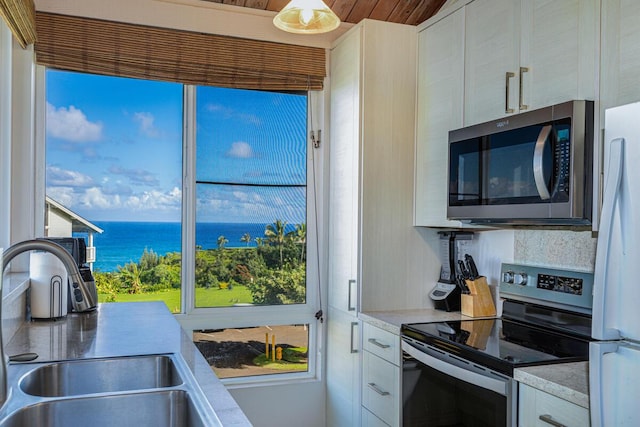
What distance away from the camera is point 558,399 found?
1580 millimetres

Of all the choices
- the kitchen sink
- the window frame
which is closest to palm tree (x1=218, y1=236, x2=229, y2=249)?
the window frame

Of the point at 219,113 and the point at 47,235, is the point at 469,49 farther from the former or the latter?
the point at 47,235

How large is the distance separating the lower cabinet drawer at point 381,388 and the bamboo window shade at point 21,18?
6.98 ft

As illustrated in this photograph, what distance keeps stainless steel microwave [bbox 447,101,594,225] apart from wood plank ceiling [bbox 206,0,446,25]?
997mm

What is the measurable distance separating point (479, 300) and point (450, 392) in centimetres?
64

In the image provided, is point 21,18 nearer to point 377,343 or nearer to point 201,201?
point 201,201

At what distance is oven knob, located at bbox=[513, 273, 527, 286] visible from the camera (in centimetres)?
250

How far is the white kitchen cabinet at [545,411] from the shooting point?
151 centimetres

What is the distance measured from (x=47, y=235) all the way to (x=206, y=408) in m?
1.98

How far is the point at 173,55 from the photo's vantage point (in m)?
2.93

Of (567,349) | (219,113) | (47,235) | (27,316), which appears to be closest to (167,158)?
(219,113)

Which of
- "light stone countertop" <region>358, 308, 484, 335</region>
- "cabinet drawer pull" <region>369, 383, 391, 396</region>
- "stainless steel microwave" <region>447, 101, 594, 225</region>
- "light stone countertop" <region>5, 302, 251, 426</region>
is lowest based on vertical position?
"cabinet drawer pull" <region>369, 383, 391, 396</region>

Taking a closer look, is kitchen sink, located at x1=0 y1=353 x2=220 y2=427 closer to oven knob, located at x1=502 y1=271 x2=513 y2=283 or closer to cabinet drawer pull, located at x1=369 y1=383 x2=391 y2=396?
cabinet drawer pull, located at x1=369 y1=383 x2=391 y2=396

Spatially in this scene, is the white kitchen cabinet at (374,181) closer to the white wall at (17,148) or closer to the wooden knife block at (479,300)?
the wooden knife block at (479,300)
